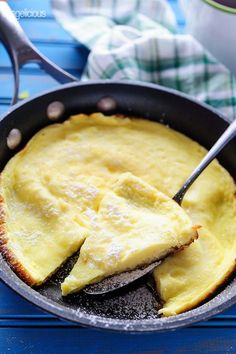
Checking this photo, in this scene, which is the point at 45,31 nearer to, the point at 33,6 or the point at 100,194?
the point at 33,6

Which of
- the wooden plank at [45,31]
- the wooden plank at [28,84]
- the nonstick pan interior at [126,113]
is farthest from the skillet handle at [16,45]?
the wooden plank at [45,31]

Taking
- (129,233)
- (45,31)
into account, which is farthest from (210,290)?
(45,31)

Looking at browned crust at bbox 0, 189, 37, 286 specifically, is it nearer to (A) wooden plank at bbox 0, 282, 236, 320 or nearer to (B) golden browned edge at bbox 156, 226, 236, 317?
(A) wooden plank at bbox 0, 282, 236, 320

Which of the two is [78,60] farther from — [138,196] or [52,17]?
[138,196]

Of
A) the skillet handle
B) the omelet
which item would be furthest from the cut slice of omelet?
the skillet handle

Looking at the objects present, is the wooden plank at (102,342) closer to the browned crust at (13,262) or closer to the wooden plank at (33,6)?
the browned crust at (13,262)

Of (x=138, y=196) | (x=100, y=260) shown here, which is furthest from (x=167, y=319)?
(x=138, y=196)
